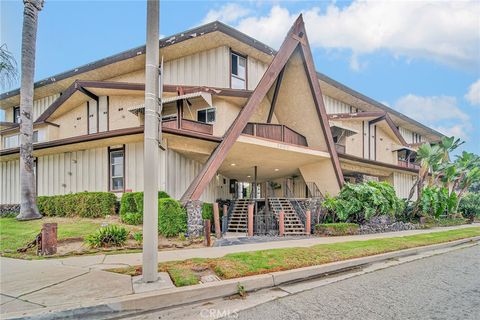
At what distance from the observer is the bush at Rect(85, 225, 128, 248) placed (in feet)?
30.5

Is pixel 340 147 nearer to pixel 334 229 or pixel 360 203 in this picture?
pixel 360 203

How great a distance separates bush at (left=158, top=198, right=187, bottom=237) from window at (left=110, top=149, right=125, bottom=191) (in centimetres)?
508

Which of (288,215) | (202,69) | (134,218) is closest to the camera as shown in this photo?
(134,218)

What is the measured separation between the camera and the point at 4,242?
9.78 m

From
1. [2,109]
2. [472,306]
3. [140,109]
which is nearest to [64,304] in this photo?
[472,306]

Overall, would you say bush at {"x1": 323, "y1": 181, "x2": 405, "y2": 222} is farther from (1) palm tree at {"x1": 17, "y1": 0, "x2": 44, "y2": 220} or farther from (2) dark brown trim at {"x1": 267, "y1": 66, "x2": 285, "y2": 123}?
(1) palm tree at {"x1": 17, "y1": 0, "x2": 44, "y2": 220}

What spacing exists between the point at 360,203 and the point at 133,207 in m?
11.4

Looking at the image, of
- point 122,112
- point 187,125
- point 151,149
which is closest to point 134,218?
point 187,125

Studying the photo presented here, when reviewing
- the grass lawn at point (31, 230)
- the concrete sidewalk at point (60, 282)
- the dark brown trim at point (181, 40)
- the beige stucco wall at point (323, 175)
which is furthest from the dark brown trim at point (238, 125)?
the beige stucco wall at point (323, 175)

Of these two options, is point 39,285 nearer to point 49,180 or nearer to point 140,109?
point 140,109

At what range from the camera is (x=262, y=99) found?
51.2ft

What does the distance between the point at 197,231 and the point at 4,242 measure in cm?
610

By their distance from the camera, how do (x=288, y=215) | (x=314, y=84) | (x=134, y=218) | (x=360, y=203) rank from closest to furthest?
(x=134, y=218)
(x=314, y=84)
(x=360, y=203)
(x=288, y=215)

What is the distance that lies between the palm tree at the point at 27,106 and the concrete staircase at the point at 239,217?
939 cm
